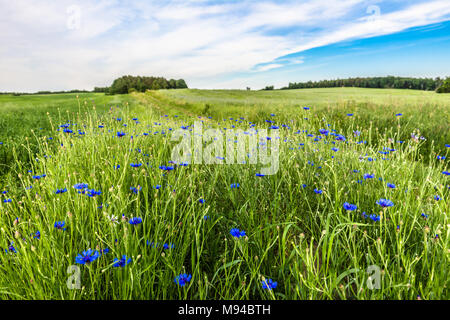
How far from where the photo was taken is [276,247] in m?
2.20

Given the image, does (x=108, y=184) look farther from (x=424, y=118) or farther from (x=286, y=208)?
(x=424, y=118)

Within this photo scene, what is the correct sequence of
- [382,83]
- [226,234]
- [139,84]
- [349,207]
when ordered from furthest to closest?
[139,84], [382,83], [226,234], [349,207]

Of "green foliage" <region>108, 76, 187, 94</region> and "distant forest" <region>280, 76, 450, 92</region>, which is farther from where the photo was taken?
"green foliage" <region>108, 76, 187, 94</region>

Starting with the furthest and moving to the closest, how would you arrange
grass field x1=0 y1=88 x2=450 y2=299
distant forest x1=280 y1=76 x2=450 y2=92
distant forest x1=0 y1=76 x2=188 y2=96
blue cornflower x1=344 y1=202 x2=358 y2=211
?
distant forest x1=0 y1=76 x2=188 y2=96 < distant forest x1=280 y1=76 x2=450 y2=92 < blue cornflower x1=344 y1=202 x2=358 y2=211 < grass field x1=0 y1=88 x2=450 y2=299

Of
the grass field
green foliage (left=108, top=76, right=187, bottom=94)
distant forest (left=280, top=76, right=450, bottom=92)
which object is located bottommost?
the grass field

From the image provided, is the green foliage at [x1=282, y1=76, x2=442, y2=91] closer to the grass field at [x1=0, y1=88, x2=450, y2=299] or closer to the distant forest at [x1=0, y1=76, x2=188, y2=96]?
the distant forest at [x1=0, y1=76, x2=188, y2=96]

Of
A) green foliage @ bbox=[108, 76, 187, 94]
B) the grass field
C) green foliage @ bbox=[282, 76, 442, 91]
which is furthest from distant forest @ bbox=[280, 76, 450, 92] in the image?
the grass field

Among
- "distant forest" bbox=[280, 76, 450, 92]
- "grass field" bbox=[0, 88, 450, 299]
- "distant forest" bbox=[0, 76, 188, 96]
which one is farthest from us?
"distant forest" bbox=[0, 76, 188, 96]

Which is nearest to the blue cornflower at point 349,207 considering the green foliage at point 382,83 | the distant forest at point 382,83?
the distant forest at point 382,83

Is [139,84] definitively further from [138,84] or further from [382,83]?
[382,83]

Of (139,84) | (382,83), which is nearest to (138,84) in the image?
(139,84)

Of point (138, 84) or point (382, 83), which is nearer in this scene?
point (382, 83)

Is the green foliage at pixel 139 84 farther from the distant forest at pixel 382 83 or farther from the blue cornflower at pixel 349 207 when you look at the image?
the blue cornflower at pixel 349 207
